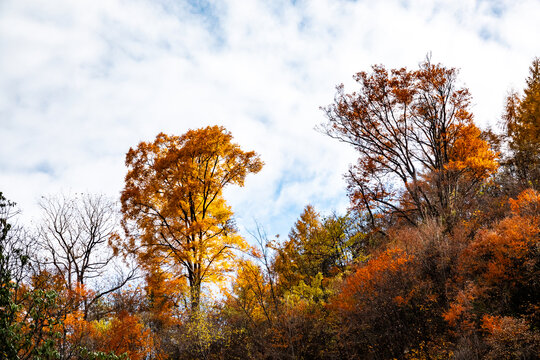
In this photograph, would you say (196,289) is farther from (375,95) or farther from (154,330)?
(375,95)

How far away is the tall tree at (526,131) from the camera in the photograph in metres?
20.2

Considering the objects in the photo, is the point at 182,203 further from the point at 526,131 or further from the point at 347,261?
the point at 526,131

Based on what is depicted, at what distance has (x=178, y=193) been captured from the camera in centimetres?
1689

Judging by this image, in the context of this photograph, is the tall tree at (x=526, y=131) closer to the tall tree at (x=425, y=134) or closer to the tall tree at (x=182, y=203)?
the tall tree at (x=425, y=134)

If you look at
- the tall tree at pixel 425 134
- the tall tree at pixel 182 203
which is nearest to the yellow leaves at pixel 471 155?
the tall tree at pixel 425 134

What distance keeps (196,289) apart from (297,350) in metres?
5.63

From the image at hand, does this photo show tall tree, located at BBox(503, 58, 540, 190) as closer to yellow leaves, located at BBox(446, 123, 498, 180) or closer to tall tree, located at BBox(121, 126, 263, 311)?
yellow leaves, located at BBox(446, 123, 498, 180)

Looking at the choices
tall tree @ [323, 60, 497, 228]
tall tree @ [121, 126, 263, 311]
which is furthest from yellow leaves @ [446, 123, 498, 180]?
tall tree @ [121, 126, 263, 311]

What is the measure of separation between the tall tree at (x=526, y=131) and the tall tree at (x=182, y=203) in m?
16.1

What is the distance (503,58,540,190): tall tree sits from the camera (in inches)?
795

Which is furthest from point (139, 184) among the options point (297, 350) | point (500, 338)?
point (500, 338)

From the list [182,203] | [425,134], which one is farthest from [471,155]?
[182,203]

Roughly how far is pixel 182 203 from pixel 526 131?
25.4 meters

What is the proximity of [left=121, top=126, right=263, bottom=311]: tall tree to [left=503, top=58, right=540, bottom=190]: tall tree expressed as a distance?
16136 mm
